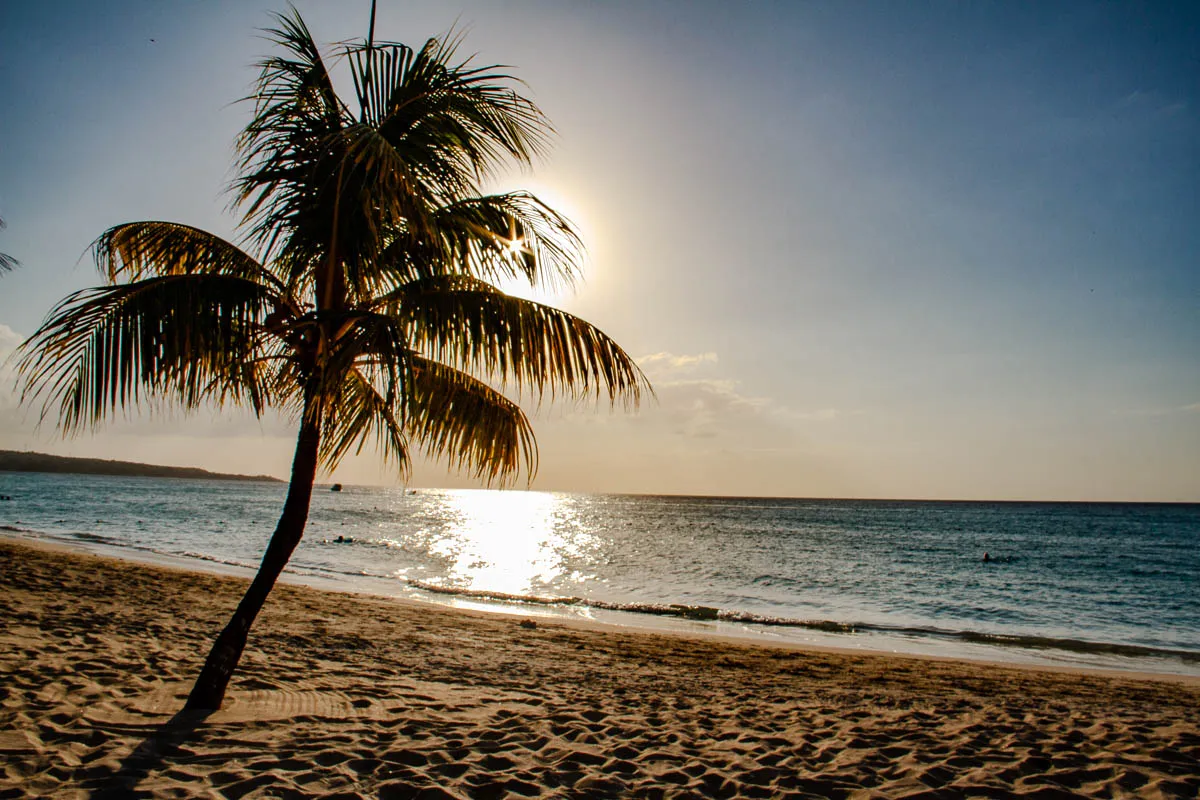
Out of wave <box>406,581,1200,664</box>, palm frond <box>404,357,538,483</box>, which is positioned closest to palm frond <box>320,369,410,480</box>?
palm frond <box>404,357,538,483</box>

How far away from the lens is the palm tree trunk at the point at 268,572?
4879mm

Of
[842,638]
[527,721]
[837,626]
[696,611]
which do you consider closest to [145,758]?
[527,721]

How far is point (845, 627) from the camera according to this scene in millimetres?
15719

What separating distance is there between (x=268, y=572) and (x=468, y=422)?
75.8 inches

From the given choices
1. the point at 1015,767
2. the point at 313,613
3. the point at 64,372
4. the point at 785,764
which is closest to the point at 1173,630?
the point at 1015,767

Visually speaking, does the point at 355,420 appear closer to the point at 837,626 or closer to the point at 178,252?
the point at 178,252

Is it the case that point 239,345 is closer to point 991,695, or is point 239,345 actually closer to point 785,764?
point 785,764

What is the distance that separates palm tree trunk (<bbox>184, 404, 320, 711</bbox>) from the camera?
4.88 meters

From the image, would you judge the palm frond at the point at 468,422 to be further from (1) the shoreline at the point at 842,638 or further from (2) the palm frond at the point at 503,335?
(1) the shoreline at the point at 842,638

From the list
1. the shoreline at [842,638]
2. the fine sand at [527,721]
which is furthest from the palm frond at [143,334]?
the shoreline at [842,638]

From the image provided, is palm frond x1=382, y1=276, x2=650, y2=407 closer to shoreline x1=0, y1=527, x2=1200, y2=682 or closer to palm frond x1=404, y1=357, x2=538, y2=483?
palm frond x1=404, y1=357, x2=538, y2=483

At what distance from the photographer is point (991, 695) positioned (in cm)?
846

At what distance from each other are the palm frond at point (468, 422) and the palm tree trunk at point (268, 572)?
801 millimetres

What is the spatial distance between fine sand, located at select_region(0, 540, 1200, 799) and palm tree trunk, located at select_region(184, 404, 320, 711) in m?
0.23
